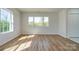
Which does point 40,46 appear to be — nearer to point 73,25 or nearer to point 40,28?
point 73,25

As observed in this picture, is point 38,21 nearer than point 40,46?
No

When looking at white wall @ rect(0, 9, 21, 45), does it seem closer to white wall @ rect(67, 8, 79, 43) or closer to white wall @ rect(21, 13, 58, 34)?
white wall @ rect(21, 13, 58, 34)

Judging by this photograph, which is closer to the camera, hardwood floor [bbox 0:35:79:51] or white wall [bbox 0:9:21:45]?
hardwood floor [bbox 0:35:79:51]

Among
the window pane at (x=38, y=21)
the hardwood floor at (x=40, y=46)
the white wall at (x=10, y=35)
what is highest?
the window pane at (x=38, y=21)

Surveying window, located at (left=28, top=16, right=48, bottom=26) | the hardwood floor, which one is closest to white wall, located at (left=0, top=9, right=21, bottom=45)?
the hardwood floor

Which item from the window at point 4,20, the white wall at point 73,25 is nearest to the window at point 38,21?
the white wall at point 73,25

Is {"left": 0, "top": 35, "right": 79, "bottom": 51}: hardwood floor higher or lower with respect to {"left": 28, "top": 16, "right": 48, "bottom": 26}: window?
lower

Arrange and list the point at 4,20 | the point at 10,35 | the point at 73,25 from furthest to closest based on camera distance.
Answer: the point at 73,25 < the point at 10,35 < the point at 4,20

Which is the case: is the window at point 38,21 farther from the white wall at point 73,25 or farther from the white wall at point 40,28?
the white wall at point 73,25

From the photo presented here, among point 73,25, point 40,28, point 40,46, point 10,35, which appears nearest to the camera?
point 40,46

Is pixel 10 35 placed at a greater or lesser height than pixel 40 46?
greater

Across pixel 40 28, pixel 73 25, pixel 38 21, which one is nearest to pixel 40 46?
pixel 73 25
